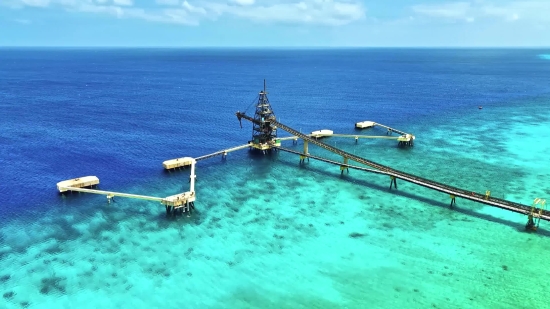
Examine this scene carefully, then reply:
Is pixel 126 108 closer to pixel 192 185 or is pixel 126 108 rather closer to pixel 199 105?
pixel 199 105

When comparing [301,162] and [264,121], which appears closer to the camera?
[301,162]

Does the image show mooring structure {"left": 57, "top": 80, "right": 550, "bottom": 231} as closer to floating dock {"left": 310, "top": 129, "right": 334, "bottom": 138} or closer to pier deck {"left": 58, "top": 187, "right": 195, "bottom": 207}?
pier deck {"left": 58, "top": 187, "right": 195, "bottom": 207}

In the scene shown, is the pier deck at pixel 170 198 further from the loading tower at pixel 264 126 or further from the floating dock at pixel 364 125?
the floating dock at pixel 364 125

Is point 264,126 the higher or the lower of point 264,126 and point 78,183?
the higher

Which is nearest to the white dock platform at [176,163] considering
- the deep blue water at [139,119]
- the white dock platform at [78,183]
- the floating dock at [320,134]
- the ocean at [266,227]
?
the ocean at [266,227]

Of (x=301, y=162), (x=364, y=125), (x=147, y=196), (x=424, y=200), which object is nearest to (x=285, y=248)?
(x=147, y=196)

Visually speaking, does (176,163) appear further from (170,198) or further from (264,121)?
(264,121)

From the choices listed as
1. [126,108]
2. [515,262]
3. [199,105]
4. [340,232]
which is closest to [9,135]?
[126,108]

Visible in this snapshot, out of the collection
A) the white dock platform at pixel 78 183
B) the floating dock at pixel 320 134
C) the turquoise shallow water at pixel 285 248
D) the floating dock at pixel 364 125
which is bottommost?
the turquoise shallow water at pixel 285 248

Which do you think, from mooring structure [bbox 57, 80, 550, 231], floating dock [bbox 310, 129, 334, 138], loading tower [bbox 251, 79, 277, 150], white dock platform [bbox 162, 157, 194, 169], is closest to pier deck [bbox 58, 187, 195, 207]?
mooring structure [bbox 57, 80, 550, 231]
